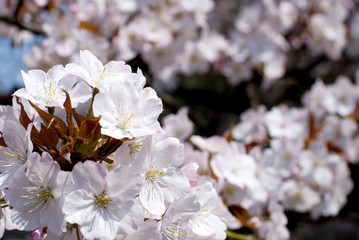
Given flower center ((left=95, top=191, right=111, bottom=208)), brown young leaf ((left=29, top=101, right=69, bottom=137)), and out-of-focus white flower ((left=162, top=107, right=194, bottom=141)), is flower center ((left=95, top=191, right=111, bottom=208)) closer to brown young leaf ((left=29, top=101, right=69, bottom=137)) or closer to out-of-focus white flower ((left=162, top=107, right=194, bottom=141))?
brown young leaf ((left=29, top=101, right=69, bottom=137))

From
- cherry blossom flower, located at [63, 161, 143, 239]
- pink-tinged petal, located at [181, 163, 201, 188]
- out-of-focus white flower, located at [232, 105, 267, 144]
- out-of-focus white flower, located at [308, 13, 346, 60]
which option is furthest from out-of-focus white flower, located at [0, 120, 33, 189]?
out-of-focus white flower, located at [308, 13, 346, 60]

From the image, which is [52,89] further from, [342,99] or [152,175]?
[342,99]

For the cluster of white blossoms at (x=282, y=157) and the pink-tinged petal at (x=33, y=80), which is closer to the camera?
the pink-tinged petal at (x=33, y=80)

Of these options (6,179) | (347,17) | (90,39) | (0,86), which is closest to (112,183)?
(6,179)

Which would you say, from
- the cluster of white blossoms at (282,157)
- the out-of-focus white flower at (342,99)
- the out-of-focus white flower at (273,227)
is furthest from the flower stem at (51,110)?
the out-of-focus white flower at (342,99)

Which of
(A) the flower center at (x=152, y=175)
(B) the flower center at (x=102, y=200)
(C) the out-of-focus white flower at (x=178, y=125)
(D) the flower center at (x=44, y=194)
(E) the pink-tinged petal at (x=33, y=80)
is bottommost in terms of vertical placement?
(C) the out-of-focus white flower at (x=178, y=125)

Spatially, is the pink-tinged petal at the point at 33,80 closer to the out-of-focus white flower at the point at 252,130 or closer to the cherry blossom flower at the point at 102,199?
the cherry blossom flower at the point at 102,199

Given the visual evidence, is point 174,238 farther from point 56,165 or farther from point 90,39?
Answer: point 90,39
